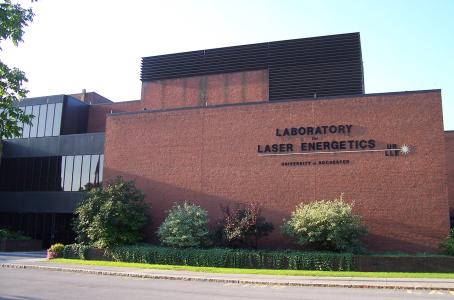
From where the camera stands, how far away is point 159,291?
586 inches

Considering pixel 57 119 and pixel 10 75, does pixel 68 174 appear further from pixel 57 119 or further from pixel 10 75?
pixel 10 75

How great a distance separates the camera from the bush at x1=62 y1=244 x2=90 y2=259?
26938 mm

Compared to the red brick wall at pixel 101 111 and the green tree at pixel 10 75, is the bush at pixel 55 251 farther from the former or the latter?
the green tree at pixel 10 75

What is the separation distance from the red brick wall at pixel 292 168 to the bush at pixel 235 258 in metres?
3.27

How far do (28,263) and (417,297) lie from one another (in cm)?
1942

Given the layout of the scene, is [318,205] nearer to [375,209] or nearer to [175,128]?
[375,209]

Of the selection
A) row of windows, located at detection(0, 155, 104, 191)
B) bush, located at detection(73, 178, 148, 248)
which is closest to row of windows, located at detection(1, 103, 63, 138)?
A: row of windows, located at detection(0, 155, 104, 191)

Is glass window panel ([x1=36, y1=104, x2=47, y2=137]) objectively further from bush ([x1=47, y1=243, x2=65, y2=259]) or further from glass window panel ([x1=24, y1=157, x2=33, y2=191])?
bush ([x1=47, y1=243, x2=65, y2=259])

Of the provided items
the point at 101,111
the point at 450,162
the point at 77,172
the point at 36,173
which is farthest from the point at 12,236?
the point at 450,162

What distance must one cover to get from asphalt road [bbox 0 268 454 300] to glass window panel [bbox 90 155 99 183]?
14870mm

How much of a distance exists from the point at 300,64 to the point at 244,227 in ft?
45.9

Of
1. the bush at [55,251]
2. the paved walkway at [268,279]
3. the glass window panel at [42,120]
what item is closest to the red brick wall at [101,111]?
the glass window panel at [42,120]

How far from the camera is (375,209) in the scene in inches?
989

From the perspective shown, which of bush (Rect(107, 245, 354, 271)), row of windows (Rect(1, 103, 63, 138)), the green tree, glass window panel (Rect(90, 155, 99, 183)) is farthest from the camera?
row of windows (Rect(1, 103, 63, 138))
